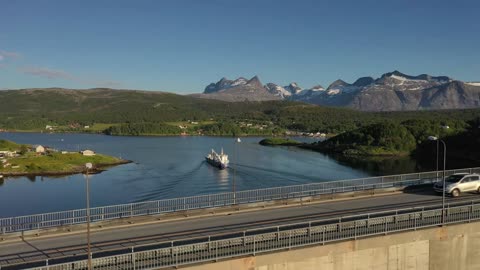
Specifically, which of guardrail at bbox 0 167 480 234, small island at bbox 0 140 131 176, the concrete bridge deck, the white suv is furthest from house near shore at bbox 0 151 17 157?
the white suv

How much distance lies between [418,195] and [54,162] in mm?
84904

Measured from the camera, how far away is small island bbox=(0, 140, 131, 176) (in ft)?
301

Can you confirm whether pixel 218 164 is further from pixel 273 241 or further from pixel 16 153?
pixel 273 241

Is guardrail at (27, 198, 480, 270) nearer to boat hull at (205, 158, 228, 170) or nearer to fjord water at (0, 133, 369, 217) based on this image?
fjord water at (0, 133, 369, 217)

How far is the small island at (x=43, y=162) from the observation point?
91.8m

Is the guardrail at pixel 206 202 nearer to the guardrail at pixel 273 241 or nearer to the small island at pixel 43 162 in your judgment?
the guardrail at pixel 273 241

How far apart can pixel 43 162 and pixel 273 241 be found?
8984 cm

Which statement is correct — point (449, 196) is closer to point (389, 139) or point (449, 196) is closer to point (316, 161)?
point (316, 161)

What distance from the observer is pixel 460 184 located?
31.9 meters

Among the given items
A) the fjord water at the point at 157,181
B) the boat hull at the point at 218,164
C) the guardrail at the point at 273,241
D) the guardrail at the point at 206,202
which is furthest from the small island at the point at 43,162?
the guardrail at the point at 273,241

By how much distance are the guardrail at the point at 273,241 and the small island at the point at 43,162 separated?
263ft

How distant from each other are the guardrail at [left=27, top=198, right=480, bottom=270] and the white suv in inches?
245

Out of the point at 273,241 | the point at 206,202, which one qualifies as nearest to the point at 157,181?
the point at 206,202

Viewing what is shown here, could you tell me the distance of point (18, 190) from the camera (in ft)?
238
